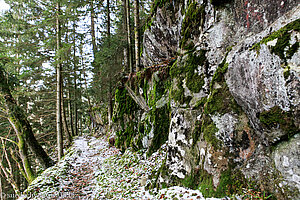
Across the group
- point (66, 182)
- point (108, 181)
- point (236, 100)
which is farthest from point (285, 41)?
point (66, 182)

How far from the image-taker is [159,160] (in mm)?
5613

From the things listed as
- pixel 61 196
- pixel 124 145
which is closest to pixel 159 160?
pixel 124 145

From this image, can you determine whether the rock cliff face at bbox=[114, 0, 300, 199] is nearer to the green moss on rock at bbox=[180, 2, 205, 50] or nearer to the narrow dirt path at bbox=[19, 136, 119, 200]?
the green moss on rock at bbox=[180, 2, 205, 50]

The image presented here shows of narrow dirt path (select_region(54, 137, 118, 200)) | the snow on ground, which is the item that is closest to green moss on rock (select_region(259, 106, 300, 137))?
the snow on ground

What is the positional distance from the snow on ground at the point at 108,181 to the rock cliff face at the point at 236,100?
0.72 meters

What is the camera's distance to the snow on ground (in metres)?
4.99

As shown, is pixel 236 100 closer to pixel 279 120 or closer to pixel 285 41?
pixel 279 120

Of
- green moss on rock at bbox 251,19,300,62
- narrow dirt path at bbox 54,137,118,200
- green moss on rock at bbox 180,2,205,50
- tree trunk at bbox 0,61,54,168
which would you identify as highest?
green moss on rock at bbox 180,2,205,50

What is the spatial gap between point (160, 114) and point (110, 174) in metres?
3.66

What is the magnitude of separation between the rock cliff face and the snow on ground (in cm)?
72

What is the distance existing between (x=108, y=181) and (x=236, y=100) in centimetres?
603

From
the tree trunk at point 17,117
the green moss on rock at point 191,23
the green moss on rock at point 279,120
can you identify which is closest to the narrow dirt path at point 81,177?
the tree trunk at point 17,117

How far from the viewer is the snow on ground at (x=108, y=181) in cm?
Answer: 499

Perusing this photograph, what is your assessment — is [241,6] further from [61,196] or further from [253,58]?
[61,196]
